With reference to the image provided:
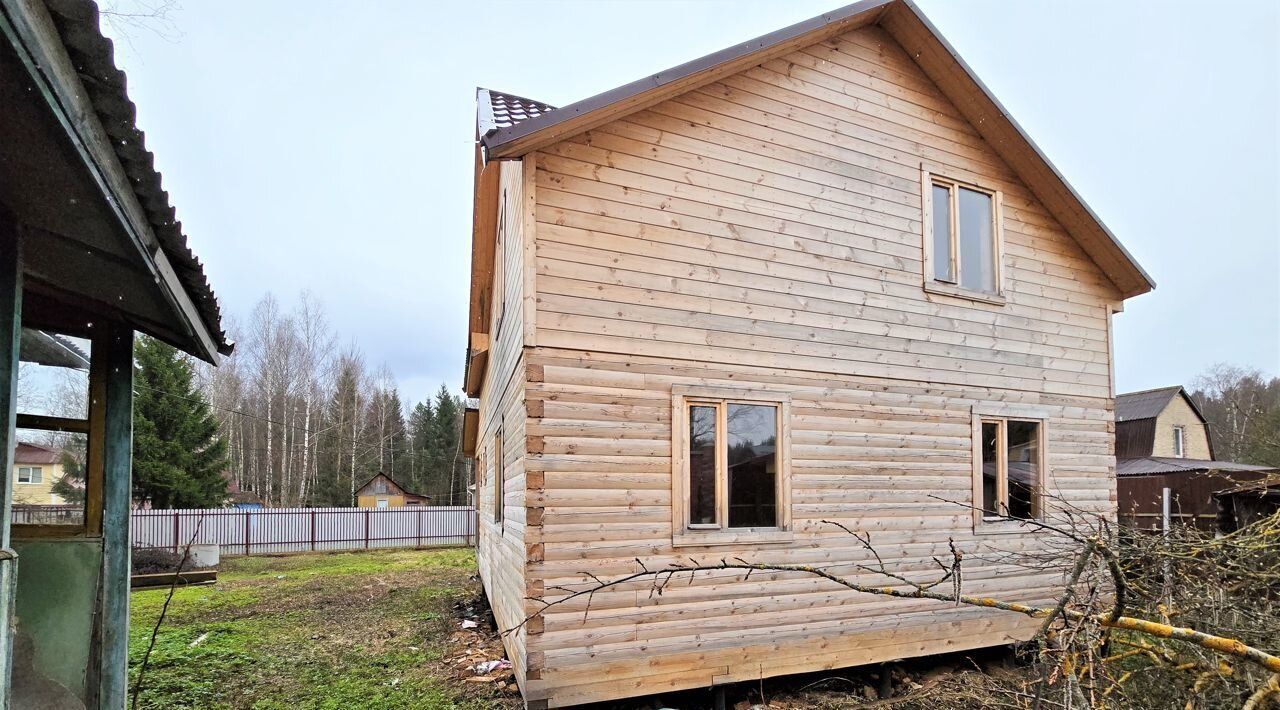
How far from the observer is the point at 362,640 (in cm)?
906

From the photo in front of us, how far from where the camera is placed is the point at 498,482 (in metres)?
9.01

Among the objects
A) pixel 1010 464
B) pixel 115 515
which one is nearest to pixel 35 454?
pixel 115 515

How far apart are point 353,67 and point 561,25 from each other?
698 centimetres

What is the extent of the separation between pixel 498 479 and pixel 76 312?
5.84 m

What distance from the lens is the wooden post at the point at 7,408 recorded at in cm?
219

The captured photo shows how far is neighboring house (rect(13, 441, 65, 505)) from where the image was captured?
290 cm

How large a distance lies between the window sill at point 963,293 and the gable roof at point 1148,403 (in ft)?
82.3

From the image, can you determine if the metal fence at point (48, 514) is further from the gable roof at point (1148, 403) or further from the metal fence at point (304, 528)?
the gable roof at point (1148, 403)

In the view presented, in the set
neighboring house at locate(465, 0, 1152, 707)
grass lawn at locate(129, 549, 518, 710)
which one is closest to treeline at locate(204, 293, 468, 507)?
grass lawn at locate(129, 549, 518, 710)

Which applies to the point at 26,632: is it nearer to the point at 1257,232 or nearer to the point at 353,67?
the point at 353,67

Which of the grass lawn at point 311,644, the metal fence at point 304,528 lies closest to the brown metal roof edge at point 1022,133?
the grass lawn at point 311,644

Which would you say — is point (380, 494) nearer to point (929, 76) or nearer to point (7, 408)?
point (929, 76)

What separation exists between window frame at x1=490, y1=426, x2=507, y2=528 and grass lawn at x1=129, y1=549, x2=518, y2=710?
1.71 meters

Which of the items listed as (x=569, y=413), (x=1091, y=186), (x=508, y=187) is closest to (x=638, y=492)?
(x=569, y=413)
